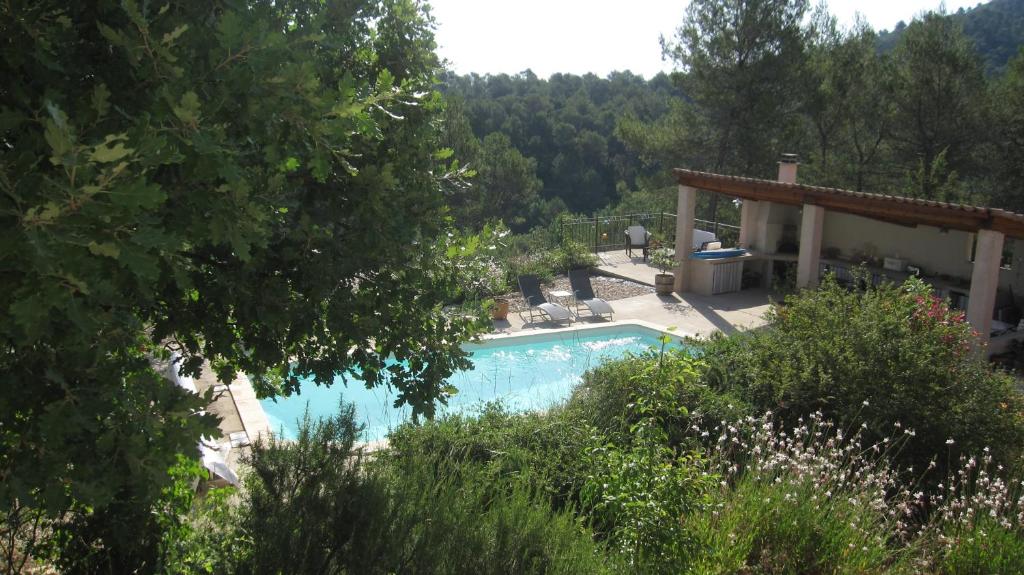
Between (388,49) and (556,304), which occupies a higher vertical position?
(388,49)

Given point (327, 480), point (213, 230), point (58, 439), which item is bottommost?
point (327, 480)

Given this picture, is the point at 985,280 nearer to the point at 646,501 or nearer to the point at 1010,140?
the point at 646,501

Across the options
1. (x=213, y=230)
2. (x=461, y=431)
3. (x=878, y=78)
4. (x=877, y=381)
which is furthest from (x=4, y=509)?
(x=878, y=78)

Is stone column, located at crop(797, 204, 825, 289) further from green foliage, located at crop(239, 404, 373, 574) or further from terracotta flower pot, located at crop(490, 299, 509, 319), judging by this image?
green foliage, located at crop(239, 404, 373, 574)

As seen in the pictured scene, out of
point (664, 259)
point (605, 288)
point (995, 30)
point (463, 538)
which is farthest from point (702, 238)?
point (995, 30)

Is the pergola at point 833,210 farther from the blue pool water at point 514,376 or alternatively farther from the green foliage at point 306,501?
the green foliage at point 306,501

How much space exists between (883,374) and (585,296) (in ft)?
28.0

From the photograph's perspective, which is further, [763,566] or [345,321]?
[763,566]

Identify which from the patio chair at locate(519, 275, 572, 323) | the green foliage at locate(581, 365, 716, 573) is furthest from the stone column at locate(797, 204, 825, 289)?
the green foliage at locate(581, 365, 716, 573)

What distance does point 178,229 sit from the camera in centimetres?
247

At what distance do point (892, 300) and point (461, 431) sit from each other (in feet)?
15.2

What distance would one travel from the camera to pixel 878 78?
22.6 meters

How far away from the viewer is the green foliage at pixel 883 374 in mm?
6410

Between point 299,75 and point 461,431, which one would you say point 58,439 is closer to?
point 299,75
